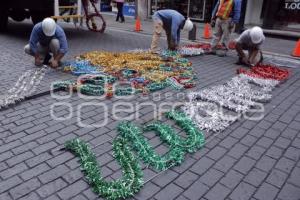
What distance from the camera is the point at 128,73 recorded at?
6.17 meters

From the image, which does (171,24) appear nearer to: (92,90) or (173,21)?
(173,21)

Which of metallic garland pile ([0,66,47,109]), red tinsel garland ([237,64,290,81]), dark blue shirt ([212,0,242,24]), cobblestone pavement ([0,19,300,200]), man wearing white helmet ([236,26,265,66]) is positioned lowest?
cobblestone pavement ([0,19,300,200])

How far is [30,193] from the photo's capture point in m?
2.86

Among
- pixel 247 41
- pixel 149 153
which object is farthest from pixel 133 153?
pixel 247 41

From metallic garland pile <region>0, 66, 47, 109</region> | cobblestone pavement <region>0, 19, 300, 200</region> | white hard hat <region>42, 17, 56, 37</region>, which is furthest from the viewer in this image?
white hard hat <region>42, 17, 56, 37</region>

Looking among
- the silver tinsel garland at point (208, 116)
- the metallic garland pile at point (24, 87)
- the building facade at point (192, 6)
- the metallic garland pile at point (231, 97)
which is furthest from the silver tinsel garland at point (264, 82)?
the building facade at point (192, 6)

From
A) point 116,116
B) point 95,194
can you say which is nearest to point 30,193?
point 95,194

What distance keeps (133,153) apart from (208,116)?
1.46 meters

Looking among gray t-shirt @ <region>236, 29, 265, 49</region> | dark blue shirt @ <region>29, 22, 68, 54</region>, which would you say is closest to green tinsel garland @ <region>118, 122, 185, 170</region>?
dark blue shirt @ <region>29, 22, 68, 54</region>

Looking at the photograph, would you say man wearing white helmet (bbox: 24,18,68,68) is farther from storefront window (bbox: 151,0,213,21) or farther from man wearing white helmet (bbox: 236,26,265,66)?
storefront window (bbox: 151,0,213,21)

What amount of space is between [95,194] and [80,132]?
4.10 ft

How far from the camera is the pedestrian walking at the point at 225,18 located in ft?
28.2

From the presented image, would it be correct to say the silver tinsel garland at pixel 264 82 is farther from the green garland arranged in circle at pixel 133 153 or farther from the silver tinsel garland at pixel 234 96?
the green garland arranged in circle at pixel 133 153

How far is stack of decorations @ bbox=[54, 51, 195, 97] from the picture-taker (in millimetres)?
5383
